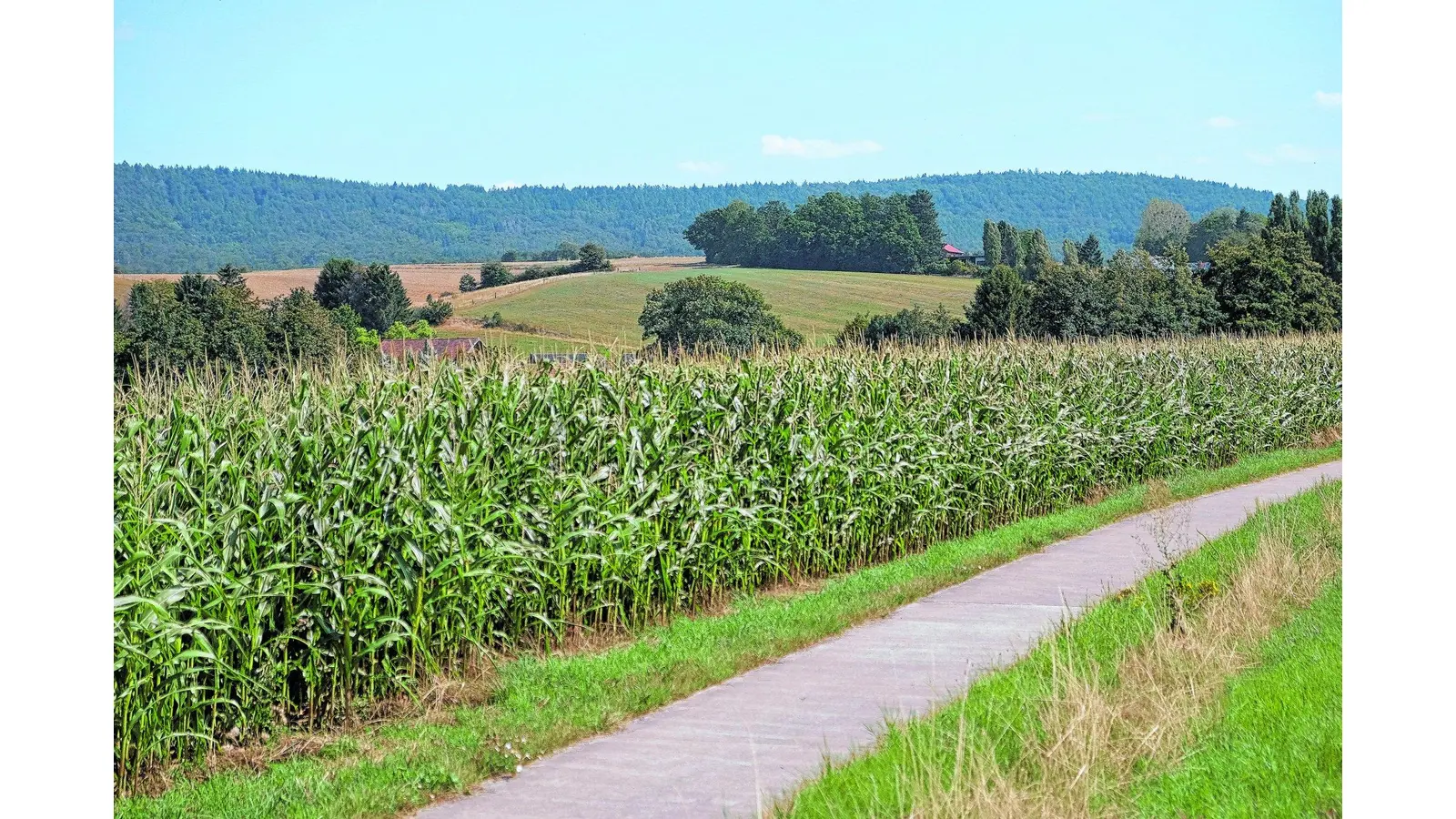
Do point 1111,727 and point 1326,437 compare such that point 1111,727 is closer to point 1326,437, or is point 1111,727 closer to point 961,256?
point 1326,437

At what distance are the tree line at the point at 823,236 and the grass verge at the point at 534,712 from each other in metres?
80.7

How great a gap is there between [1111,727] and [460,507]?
3.53 m

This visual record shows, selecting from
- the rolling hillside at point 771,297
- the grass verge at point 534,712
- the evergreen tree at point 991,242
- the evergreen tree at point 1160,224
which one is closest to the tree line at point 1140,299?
the rolling hillside at point 771,297

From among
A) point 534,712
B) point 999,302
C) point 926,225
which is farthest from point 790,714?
point 926,225

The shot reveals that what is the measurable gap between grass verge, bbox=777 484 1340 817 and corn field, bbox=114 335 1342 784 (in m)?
2.60

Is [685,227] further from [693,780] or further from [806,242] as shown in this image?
[693,780]

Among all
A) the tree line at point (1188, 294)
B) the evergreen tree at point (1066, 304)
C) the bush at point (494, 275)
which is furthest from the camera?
the bush at point (494, 275)

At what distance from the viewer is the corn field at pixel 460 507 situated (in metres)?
5.87

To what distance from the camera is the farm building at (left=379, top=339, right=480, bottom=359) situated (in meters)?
8.64

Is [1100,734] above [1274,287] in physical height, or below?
below

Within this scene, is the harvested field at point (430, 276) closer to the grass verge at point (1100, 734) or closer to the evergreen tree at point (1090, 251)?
the grass verge at point (1100, 734)

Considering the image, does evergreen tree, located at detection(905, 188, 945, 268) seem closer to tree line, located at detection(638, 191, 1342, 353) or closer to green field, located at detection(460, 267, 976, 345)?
green field, located at detection(460, 267, 976, 345)

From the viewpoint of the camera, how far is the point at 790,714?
6477 mm
